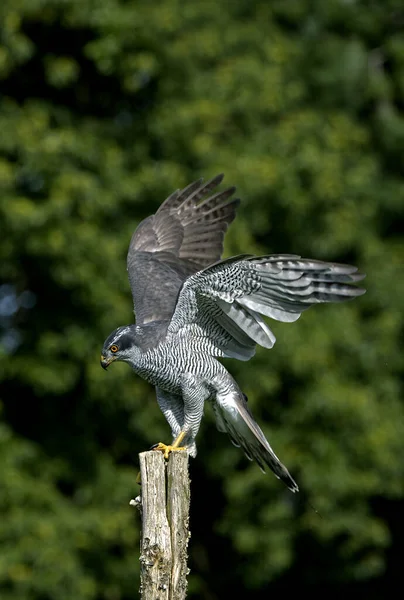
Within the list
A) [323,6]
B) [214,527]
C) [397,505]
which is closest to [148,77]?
[323,6]

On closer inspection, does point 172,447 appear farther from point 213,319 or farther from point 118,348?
point 213,319

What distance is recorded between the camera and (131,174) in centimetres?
1246

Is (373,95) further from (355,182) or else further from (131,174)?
(131,174)

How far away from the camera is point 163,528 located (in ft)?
17.8

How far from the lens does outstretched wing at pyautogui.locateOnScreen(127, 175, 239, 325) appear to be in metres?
7.65

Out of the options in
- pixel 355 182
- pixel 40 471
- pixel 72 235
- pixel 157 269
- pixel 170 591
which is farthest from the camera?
pixel 355 182

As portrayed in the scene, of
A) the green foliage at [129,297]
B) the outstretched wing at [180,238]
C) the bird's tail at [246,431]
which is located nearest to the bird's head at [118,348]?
the bird's tail at [246,431]

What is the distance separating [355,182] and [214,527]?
4741mm

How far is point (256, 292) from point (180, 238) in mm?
2149

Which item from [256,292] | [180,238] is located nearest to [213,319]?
[256,292]

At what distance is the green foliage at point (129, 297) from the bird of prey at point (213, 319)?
3509 mm

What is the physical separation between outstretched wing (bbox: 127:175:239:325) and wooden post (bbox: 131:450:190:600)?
82.6 inches

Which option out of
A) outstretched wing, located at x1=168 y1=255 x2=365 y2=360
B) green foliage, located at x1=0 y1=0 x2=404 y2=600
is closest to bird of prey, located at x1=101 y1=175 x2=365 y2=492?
outstretched wing, located at x1=168 y1=255 x2=365 y2=360

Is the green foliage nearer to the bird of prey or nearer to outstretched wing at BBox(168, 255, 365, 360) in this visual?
the bird of prey
